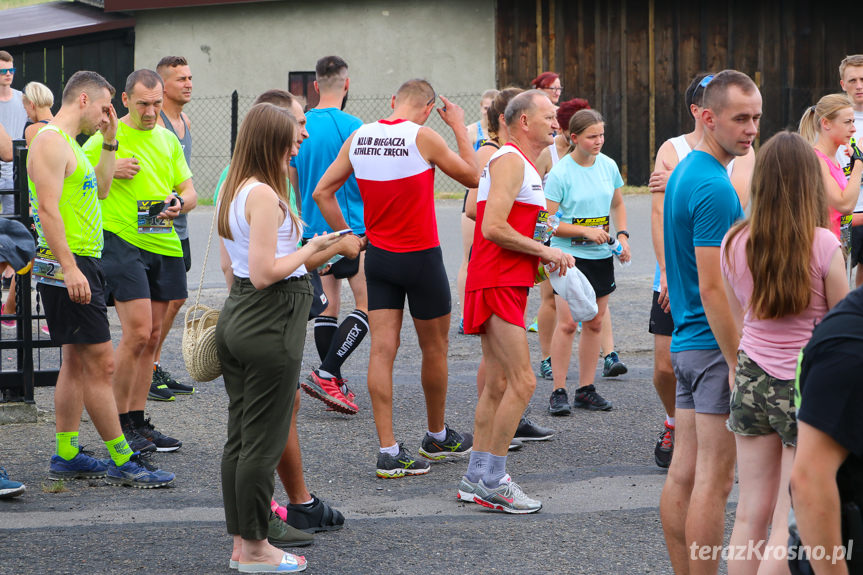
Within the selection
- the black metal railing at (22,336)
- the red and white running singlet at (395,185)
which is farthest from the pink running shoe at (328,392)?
the black metal railing at (22,336)

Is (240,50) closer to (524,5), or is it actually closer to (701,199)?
(524,5)

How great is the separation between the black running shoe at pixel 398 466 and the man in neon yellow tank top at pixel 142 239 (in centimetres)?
136

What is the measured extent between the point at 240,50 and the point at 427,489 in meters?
17.5

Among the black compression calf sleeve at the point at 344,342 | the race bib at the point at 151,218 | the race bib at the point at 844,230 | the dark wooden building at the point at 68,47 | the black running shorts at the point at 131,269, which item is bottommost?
the black compression calf sleeve at the point at 344,342

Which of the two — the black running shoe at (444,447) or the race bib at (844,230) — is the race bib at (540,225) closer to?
the black running shoe at (444,447)

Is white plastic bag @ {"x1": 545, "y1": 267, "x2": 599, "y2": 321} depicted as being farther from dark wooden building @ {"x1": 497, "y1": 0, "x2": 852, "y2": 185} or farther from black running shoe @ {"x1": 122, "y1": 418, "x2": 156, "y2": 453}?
dark wooden building @ {"x1": 497, "y1": 0, "x2": 852, "y2": 185}

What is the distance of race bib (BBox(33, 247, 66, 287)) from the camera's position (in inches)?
217

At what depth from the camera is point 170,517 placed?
514cm

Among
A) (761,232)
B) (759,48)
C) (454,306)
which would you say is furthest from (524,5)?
(761,232)

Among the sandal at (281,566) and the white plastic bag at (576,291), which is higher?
the white plastic bag at (576,291)

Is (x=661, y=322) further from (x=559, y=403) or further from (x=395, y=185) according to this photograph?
(x=559, y=403)

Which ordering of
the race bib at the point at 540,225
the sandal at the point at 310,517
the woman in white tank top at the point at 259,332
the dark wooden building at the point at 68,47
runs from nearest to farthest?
the woman in white tank top at the point at 259,332 → the sandal at the point at 310,517 → the race bib at the point at 540,225 → the dark wooden building at the point at 68,47

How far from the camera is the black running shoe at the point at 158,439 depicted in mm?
6340

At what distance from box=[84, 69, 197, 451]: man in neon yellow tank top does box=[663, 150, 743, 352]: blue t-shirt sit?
3.44 meters
